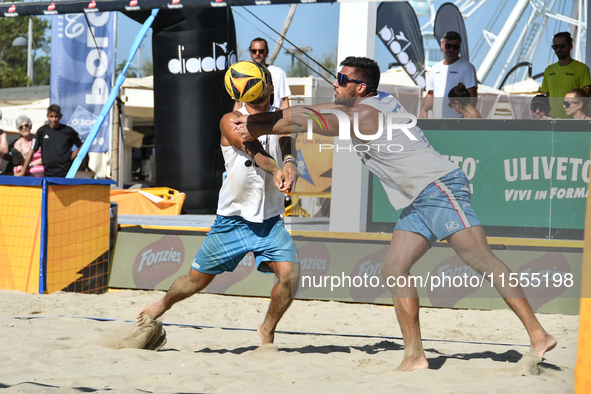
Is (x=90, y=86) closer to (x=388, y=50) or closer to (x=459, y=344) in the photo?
(x=388, y=50)

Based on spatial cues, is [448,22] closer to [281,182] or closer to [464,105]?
[464,105]

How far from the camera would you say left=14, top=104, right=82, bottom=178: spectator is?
24.9 ft

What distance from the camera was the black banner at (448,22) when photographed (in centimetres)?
886

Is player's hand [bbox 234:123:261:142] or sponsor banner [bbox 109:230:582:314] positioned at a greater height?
player's hand [bbox 234:123:261:142]

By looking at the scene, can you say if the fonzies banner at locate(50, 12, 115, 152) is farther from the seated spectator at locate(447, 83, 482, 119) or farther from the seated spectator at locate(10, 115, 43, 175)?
the seated spectator at locate(447, 83, 482, 119)

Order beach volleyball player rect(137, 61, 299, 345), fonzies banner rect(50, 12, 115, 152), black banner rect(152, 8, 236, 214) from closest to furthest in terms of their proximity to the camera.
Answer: beach volleyball player rect(137, 61, 299, 345) < black banner rect(152, 8, 236, 214) < fonzies banner rect(50, 12, 115, 152)

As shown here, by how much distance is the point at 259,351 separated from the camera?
363 cm

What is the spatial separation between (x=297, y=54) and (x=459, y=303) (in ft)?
17.7

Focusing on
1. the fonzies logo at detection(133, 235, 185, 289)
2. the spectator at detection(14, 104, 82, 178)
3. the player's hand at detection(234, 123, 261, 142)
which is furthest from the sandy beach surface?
the spectator at detection(14, 104, 82, 178)

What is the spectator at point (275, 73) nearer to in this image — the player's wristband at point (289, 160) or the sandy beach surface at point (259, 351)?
the sandy beach surface at point (259, 351)

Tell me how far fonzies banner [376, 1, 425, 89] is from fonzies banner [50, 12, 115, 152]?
5037 mm

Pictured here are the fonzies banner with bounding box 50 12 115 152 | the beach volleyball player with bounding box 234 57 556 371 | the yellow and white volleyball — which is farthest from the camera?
the fonzies banner with bounding box 50 12 115 152

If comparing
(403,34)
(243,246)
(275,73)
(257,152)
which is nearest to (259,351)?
(243,246)

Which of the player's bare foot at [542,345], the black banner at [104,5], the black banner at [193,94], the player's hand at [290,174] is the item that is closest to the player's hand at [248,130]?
the player's hand at [290,174]
